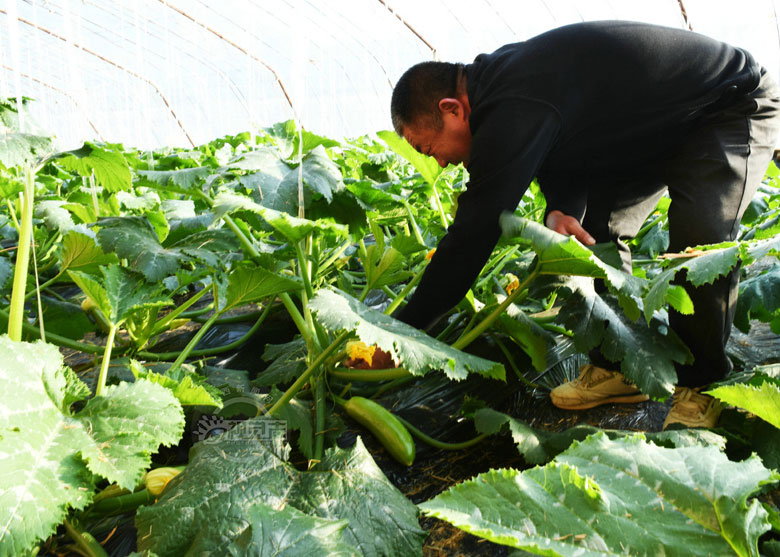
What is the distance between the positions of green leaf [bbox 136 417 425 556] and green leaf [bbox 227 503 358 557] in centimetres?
10

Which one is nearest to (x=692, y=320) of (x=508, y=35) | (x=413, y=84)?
(x=413, y=84)

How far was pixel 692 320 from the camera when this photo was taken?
1691 mm

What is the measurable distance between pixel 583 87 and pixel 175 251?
128 cm

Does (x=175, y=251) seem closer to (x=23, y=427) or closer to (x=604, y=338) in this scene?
(x=23, y=427)

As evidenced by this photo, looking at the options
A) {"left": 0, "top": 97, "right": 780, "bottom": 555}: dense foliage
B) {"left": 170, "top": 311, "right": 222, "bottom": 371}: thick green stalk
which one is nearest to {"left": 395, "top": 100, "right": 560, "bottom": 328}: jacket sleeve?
{"left": 0, "top": 97, "right": 780, "bottom": 555}: dense foliage

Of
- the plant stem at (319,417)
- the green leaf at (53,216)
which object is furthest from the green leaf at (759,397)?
the green leaf at (53,216)

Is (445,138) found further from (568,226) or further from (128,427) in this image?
(128,427)

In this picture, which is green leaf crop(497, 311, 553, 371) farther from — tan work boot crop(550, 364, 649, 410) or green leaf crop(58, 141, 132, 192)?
green leaf crop(58, 141, 132, 192)

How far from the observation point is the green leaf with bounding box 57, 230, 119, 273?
166 centimetres

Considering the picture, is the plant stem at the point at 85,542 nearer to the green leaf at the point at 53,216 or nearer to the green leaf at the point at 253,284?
the green leaf at the point at 253,284

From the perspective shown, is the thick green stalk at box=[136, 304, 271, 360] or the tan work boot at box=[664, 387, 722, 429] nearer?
the tan work boot at box=[664, 387, 722, 429]

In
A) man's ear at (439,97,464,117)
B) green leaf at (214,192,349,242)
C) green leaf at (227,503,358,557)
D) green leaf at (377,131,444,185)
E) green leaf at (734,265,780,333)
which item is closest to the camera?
green leaf at (227,503,358,557)

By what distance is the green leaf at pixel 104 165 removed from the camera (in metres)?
1.69

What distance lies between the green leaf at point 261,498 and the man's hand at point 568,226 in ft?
3.52
